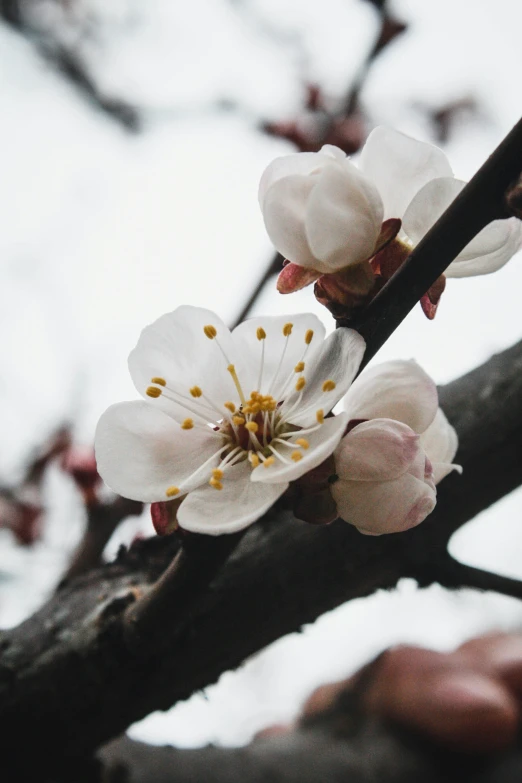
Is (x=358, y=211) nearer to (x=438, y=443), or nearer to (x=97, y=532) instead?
(x=438, y=443)

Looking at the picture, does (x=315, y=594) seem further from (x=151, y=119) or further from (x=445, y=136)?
(x=445, y=136)

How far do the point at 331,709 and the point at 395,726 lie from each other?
19 cm

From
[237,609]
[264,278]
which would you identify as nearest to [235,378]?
[237,609]

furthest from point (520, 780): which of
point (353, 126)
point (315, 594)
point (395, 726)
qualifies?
point (353, 126)

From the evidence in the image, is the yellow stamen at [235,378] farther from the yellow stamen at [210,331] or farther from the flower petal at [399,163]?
the flower petal at [399,163]

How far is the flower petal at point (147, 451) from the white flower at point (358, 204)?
14cm

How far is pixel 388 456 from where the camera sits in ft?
1.09

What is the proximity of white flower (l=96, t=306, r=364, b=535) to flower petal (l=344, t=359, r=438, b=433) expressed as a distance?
31 mm

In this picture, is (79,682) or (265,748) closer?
(79,682)

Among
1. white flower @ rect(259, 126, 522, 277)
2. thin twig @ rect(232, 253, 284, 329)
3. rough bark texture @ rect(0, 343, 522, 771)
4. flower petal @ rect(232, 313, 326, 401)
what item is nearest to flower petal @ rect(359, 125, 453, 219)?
white flower @ rect(259, 126, 522, 277)

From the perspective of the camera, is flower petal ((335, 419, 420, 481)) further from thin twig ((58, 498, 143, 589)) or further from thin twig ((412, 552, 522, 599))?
thin twig ((58, 498, 143, 589))

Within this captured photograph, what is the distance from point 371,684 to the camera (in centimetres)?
109

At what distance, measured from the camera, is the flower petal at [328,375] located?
1.11ft

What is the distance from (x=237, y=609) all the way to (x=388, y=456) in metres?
0.34
